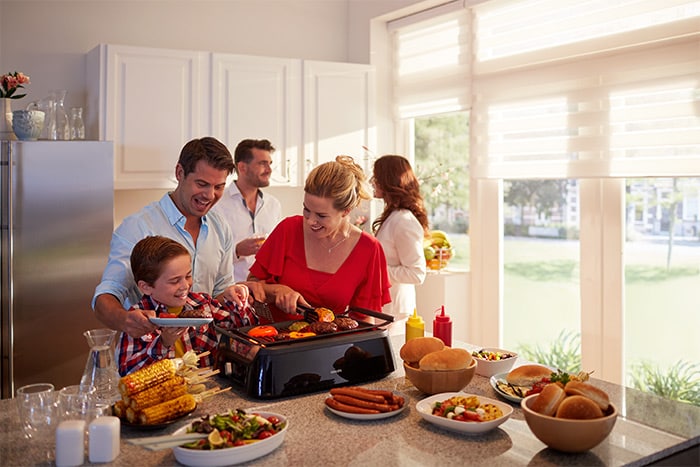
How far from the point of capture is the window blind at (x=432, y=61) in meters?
4.54

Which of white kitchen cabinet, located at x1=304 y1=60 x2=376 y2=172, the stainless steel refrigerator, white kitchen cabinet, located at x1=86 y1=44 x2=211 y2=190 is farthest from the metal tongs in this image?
white kitchen cabinet, located at x1=304 y1=60 x2=376 y2=172

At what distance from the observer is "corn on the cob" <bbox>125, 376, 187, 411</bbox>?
162 centimetres

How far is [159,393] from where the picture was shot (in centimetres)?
165

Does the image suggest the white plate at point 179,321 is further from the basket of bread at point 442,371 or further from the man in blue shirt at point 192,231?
the basket of bread at point 442,371

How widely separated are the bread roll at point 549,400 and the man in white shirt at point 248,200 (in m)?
2.55

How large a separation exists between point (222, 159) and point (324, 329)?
733 mm

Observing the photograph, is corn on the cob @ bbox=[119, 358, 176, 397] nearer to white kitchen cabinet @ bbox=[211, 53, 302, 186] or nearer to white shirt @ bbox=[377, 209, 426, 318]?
white shirt @ bbox=[377, 209, 426, 318]

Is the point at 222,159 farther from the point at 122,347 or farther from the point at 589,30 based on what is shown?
the point at 589,30

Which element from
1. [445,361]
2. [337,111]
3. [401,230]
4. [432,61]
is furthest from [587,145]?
[445,361]

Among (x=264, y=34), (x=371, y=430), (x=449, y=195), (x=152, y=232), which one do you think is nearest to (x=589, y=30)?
(x=449, y=195)

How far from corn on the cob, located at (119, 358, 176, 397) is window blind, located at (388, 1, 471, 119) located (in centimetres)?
331

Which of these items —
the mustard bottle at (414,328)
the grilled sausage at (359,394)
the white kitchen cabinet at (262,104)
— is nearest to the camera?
the grilled sausage at (359,394)

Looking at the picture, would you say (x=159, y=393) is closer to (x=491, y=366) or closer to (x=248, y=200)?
(x=491, y=366)

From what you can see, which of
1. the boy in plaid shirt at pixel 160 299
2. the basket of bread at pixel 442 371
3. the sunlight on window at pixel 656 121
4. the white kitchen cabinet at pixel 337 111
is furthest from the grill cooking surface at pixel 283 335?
the white kitchen cabinet at pixel 337 111
